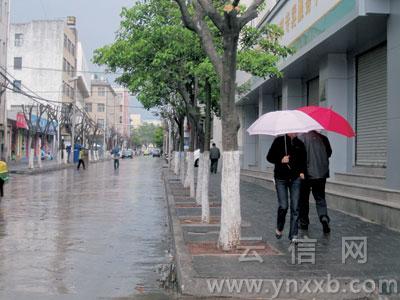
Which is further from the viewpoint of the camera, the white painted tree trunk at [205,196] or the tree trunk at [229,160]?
the white painted tree trunk at [205,196]

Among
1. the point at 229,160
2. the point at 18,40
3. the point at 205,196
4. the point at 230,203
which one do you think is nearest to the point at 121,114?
the point at 18,40

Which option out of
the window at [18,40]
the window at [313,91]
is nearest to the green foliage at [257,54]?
the window at [313,91]

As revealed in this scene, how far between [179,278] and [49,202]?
429 inches

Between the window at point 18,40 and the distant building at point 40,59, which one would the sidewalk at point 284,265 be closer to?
the distant building at point 40,59

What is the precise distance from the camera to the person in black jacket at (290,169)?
8586mm

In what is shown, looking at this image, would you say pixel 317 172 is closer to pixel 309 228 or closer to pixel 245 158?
pixel 309 228

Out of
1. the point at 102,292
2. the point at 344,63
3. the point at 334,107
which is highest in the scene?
the point at 344,63

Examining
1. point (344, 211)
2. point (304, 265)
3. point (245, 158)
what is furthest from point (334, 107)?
point (245, 158)

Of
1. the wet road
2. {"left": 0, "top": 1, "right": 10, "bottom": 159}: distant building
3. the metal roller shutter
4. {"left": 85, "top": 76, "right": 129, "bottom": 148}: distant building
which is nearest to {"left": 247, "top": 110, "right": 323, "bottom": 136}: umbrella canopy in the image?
the wet road

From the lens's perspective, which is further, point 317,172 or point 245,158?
point 245,158

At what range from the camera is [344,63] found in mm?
16516

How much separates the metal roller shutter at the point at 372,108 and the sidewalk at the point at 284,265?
3837 millimetres

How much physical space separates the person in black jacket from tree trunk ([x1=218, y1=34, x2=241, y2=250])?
0.72m

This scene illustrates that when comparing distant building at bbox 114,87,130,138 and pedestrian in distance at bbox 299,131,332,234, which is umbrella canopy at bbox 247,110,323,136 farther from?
distant building at bbox 114,87,130,138
